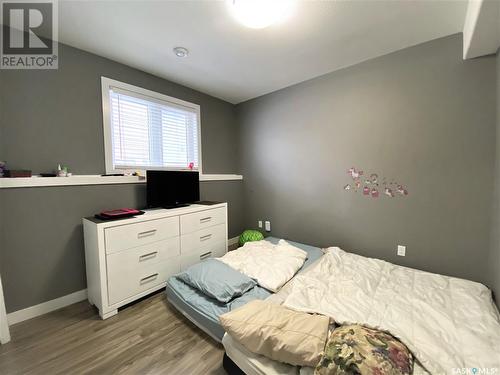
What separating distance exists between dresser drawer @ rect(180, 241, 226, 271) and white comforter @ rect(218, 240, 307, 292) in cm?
37

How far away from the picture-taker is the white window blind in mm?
2264

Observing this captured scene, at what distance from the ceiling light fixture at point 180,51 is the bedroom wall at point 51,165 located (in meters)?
0.67

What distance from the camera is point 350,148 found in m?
2.44

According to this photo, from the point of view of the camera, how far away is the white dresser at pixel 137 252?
1.68m

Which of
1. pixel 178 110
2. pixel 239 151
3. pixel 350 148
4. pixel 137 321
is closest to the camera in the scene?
pixel 137 321

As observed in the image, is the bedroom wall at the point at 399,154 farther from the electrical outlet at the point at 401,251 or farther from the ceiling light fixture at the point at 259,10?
the ceiling light fixture at the point at 259,10

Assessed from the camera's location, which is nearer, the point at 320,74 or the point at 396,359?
the point at 396,359

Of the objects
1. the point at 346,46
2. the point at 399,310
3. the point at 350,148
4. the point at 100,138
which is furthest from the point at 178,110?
the point at 399,310

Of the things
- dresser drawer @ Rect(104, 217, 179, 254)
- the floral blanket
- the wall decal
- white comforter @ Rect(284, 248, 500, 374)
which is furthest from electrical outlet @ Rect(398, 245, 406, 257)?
dresser drawer @ Rect(104, 217, 179, 254)

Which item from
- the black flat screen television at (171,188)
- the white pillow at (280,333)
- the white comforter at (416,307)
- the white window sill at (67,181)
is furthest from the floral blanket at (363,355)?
the white window sill at (67,181)

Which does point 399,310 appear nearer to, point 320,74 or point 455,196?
point 455,196

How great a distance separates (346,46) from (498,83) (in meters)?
1.25

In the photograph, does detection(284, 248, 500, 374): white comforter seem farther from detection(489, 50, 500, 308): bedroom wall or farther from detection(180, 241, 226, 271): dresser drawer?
detection(180, 241, 226, 271): dresser drawer

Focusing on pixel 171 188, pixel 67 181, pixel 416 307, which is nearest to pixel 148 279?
pixel 171 188
